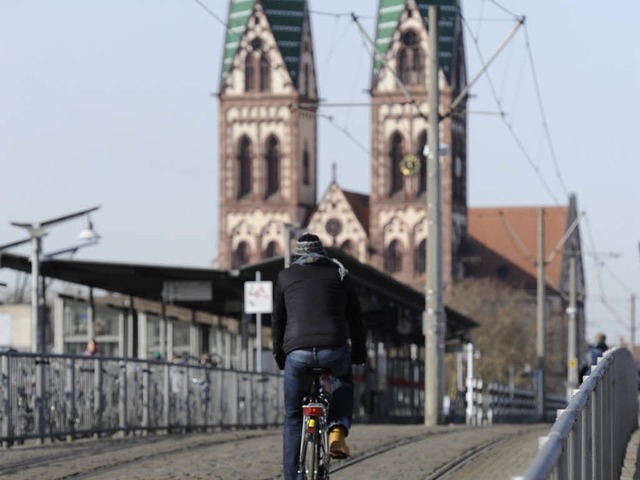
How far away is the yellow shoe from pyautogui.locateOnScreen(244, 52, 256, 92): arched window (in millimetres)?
115483

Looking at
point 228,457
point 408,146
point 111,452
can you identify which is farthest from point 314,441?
point 408,146

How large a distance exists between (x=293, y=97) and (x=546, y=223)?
22.9m

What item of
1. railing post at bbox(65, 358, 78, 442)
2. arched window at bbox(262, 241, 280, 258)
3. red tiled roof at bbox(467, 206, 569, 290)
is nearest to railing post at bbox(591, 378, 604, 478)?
railing post at bbox(65, 358, 78, 442)

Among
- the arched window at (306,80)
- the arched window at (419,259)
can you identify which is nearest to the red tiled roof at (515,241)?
the arched window at (419,259)

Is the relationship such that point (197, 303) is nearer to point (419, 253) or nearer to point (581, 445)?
point (581, 445)

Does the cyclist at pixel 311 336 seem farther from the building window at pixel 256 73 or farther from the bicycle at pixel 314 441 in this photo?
the building window at pixel 256 73

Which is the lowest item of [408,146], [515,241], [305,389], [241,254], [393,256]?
[305,389]

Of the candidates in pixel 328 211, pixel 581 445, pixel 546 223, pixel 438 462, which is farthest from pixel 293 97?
pixel 581 445

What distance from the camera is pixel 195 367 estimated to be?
28250 millimetres

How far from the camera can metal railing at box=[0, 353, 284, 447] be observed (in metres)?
21.4

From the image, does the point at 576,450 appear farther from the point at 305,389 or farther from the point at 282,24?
the point at 282,24

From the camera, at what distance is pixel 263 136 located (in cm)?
12769

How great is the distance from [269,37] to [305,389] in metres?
114

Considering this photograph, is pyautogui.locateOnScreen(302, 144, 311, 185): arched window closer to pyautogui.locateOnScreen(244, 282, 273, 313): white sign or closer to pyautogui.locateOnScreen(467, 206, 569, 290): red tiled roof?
pyautogui.locateOnScreen(467, 206, 569, 290): red tiled roof
